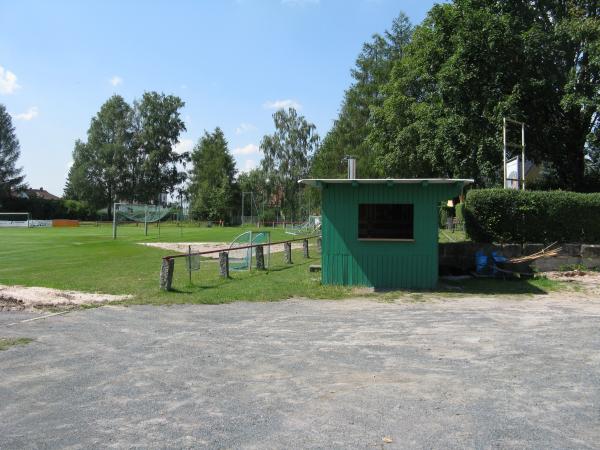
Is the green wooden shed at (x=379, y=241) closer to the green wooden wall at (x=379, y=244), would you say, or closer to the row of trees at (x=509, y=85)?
→ the green wooden wall at (x=379, y=244)

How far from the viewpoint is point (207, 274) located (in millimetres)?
15719

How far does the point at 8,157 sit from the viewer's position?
79.1 meters

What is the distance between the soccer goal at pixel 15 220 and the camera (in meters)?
64.2

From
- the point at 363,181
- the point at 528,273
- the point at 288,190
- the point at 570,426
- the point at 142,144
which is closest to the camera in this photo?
the point at 570,426

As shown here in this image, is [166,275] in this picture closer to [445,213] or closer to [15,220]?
[445,213]

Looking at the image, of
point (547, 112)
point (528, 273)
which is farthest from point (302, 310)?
point (547, 112)

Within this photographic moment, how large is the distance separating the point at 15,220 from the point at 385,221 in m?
69.7

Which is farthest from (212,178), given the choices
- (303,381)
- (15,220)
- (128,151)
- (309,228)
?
(303,381)

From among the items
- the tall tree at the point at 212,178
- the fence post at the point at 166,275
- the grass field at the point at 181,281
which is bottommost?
the grass field at the point at 181,281

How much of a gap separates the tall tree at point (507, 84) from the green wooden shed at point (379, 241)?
43.9 feet

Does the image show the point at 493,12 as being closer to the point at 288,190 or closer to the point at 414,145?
the point at 414,145

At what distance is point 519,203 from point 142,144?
2917 inches

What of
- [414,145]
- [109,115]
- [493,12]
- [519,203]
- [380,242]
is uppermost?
[109,115]

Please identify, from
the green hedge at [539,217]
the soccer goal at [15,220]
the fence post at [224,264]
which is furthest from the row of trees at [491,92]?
the soccer goal at [15,220]
